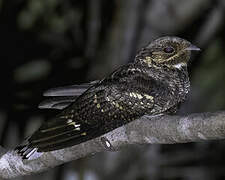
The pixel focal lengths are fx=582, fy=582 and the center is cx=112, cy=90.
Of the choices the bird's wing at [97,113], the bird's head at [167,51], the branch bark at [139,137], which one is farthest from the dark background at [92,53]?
the branch bark at [139,137]

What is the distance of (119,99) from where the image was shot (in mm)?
3305

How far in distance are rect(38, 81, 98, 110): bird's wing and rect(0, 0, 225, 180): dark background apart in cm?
228

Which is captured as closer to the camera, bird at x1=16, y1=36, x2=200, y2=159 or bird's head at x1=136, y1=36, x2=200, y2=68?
bird at x1=16, y1=36, x2=200, y2=159

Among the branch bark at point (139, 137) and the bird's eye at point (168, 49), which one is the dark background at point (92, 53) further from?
the branch bark at point (139, 137)

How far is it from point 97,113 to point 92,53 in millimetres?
3135

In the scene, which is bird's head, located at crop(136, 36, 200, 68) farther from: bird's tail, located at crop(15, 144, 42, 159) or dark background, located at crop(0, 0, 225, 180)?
dark background, located at crop(0, 0, 225, 180)

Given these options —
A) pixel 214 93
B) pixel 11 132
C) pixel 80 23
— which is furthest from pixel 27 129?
pixel 214 93

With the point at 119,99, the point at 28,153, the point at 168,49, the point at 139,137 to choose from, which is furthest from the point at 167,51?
the point at 28,153

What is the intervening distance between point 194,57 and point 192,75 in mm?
279

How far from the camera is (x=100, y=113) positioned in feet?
10.8

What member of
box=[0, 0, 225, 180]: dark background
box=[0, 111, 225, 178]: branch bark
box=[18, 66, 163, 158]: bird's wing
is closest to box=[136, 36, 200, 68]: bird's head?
box=[18, 66, 163, 158]: bird's wing

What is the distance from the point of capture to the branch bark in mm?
2623

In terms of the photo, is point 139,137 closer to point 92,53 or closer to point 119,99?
point 119,99

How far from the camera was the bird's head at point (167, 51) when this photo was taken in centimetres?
366
